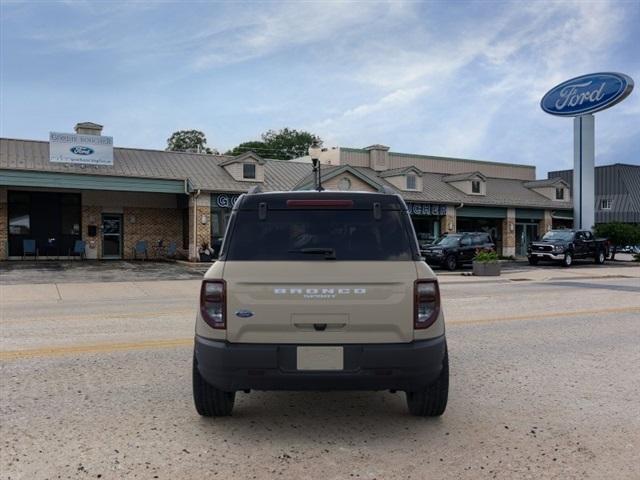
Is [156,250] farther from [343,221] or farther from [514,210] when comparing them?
[343,221]

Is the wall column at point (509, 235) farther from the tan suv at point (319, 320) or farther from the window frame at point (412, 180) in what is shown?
the tan suv at point (319, 320)

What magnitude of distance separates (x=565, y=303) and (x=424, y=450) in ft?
34.0

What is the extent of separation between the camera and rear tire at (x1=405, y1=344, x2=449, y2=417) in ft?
15.1

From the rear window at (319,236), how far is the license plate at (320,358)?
657 millimetres

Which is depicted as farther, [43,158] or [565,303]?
[43,158]

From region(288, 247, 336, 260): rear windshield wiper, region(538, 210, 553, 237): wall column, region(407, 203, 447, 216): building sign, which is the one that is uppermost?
region(407, 203, 447, 216): building sign

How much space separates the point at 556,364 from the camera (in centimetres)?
697

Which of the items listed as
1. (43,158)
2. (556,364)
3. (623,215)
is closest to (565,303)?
(556,364)

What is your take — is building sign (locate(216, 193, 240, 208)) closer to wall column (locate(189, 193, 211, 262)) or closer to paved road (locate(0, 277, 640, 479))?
wall column (locate(189, 193, 211, 262))

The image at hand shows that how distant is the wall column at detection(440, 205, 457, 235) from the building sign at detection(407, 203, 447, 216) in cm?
32

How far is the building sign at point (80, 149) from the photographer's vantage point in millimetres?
25562

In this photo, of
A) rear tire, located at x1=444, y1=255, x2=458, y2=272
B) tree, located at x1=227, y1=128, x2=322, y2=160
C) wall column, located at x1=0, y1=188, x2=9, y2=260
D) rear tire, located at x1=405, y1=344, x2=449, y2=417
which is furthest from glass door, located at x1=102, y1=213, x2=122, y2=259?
tree, located at x1=227, y1=128, x2=322, y2=160

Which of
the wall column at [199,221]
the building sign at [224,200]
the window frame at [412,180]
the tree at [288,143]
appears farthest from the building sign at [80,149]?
the tree at [288,143]

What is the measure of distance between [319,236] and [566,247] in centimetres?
2752
